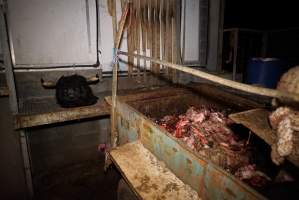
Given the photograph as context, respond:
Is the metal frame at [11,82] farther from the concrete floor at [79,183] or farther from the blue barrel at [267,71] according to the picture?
the blue barrel at [267,71]

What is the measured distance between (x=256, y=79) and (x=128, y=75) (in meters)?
3.69

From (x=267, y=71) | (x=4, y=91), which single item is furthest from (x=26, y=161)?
(x=267, y=71)

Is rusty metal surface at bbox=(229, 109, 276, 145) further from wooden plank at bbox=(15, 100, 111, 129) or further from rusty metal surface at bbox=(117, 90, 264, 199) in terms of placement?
A: wooden plank at bbox=(15, 100, 111, 129)

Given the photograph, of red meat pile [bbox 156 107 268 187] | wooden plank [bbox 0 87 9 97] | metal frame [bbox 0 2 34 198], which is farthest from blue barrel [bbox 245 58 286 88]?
wooden plank [bbox 0 87 9 97]

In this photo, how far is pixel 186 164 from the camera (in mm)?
2109

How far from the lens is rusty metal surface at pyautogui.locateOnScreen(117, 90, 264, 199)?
162 centimetres

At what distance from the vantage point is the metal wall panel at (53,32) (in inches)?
146

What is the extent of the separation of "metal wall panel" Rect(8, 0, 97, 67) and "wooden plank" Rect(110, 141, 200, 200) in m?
2.42

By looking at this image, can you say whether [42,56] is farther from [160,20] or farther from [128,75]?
[160,20]

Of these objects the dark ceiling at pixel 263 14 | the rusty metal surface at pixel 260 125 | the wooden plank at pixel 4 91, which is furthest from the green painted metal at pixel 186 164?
the dark ceiling at pixel 263 14

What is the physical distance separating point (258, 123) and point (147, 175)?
4.42 feet

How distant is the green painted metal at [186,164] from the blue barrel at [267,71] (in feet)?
14.3

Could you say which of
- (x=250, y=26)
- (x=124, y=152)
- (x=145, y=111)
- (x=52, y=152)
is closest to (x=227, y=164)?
(x=124, y=152)

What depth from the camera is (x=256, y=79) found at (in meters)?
5.86
